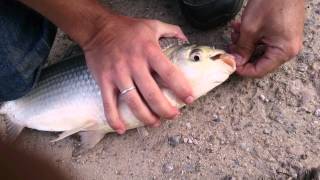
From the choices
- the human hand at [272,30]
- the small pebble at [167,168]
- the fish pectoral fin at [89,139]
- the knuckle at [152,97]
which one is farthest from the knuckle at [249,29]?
the fish pectoral fin at [89,139]

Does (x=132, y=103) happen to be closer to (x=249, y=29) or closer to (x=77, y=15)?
(x=77, y=15)

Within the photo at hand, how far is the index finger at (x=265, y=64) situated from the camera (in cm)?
179

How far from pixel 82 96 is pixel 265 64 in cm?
75

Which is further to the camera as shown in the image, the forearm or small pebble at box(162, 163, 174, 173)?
small pebble at box(162, 163, 174, 173)

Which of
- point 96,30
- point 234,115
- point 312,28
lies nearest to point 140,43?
point 96,30

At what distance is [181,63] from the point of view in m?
1.78

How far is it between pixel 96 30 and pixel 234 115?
0.70 m

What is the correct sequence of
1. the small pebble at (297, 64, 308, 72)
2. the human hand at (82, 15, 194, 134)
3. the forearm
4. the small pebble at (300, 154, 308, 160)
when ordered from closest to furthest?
the human hand at (82, 15, 194, 134)
the forearm
the small pebble at (300, 154, 308, 160)
the small pebble at (297, 64, 308, 72)

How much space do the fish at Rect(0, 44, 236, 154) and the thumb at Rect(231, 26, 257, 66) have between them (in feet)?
0.25

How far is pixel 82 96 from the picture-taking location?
189 cm

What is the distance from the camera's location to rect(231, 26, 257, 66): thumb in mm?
1801

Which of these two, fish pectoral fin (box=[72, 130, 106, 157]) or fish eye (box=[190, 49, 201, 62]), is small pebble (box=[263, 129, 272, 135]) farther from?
fish pectoral fin (box=[72, 130, 106, 157])

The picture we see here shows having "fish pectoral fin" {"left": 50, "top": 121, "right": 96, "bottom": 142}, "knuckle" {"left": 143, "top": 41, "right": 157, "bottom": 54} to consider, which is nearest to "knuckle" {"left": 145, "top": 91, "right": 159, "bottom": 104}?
"knuckle" {"left": 143, "top": 41, "right": 157, "bottom": 54}

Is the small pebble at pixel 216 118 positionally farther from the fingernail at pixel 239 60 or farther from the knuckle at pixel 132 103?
the knuckle at pixel 132 103
